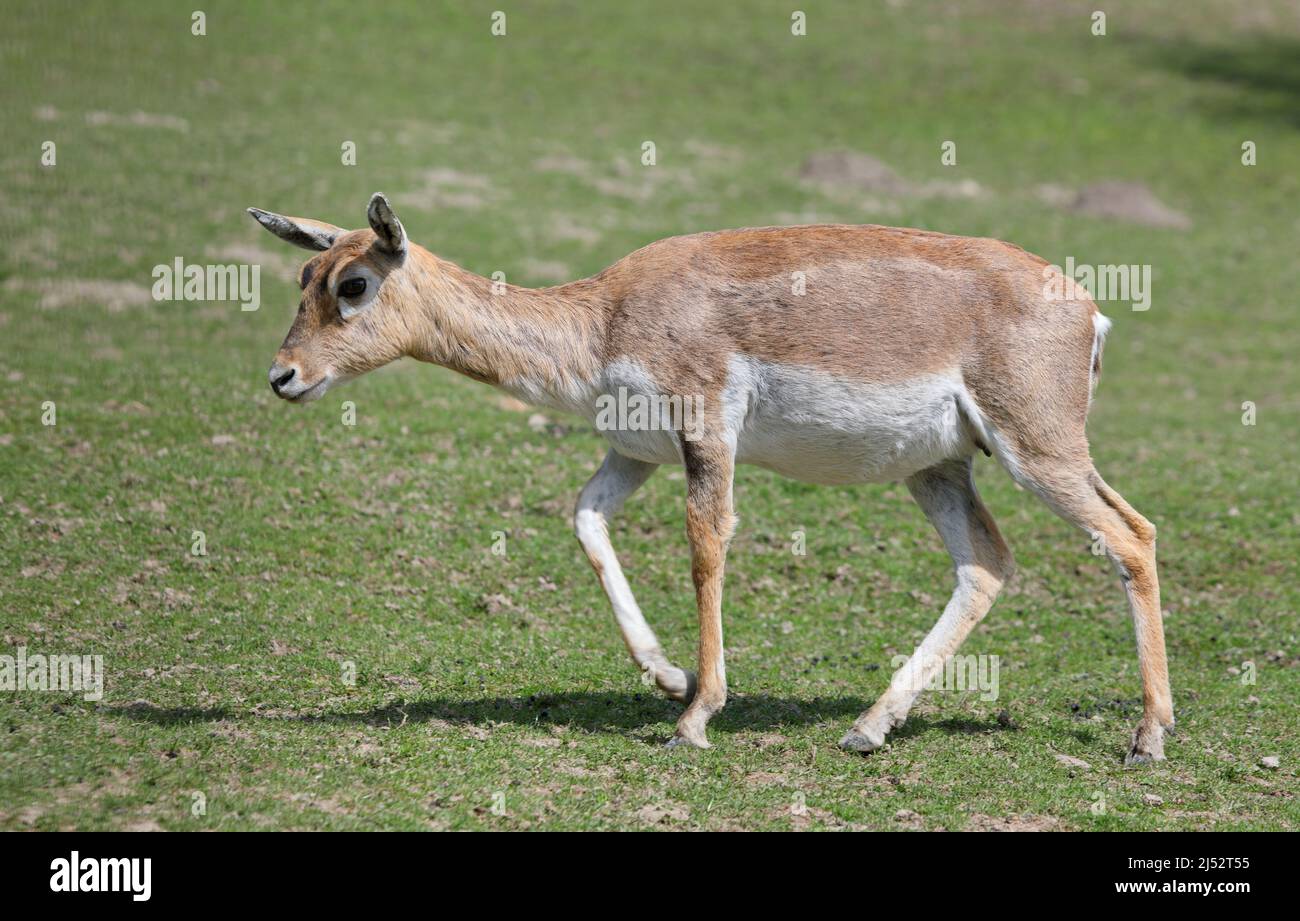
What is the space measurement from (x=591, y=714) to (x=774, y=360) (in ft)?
8.42

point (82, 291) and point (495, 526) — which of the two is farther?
point (82, 291)

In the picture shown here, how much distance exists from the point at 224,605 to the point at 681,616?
11.5ft

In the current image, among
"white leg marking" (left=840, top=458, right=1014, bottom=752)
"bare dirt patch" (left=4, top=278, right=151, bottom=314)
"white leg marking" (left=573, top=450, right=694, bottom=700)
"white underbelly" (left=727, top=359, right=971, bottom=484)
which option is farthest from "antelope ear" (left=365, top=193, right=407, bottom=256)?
"bare dirt patch" (left=4, top=278, right=151, bottom=314)

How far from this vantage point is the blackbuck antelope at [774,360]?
336 inches

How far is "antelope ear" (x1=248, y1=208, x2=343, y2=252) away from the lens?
862cm

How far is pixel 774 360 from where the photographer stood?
862cm

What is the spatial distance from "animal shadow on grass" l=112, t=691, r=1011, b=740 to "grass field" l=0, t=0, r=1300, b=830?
42 millimetres

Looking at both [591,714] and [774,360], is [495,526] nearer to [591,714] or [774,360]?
[591,714]

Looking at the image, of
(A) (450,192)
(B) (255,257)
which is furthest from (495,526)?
(A) (450,192)

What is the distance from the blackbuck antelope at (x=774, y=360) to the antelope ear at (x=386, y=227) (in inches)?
0.9

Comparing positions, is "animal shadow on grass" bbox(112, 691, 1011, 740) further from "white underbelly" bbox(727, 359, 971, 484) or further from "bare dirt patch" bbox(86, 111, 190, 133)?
"bare dirt patch" bbox(86, 111, 190, 133)

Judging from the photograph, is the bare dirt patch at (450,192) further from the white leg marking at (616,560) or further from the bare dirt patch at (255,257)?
the white leg marking at (616,560)

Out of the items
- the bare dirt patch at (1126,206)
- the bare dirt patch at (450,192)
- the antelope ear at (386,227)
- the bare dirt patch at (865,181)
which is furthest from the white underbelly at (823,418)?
the bare dirt patch at (1126,206)

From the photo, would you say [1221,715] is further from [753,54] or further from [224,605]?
[753,54]
